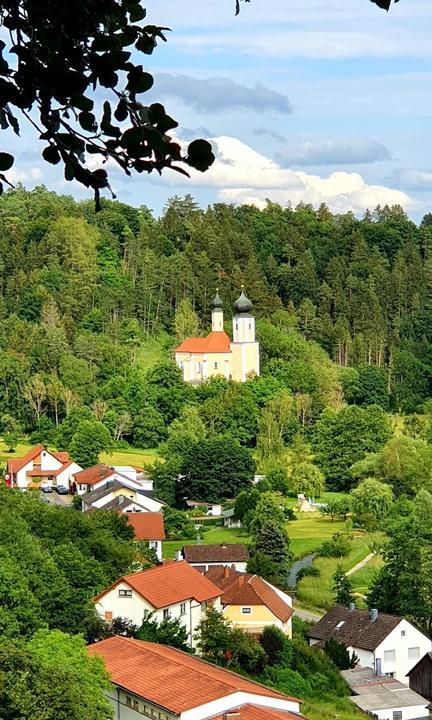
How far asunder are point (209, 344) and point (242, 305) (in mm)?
3228

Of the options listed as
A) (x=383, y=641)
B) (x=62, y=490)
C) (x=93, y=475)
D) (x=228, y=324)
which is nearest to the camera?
(x=383, y=641)

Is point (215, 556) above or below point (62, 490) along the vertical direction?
above

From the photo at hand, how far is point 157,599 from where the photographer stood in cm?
2411

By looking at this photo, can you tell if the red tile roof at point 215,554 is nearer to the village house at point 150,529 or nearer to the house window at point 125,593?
the village house at point 150,529

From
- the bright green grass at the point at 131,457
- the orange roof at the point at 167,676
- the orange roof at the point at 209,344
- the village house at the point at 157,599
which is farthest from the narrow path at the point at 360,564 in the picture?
the orange roof at the point at 209,344

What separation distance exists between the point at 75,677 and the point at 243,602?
962cm

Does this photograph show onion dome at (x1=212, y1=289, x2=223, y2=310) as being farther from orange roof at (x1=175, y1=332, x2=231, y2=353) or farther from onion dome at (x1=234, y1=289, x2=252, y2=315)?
orange roof at (x1=175, y1=332, x2=231, y2=353)

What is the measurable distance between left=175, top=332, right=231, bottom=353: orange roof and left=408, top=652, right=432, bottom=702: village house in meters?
37.0

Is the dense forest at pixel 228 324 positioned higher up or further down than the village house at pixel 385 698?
higher up

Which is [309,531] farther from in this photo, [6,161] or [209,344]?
[6,161]

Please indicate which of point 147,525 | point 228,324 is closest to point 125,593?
point 147,525

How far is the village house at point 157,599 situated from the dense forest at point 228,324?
71.0ft

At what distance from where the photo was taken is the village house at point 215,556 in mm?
31922

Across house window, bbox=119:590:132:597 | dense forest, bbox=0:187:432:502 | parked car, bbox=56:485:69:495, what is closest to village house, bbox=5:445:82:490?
parked car, bbox=56:485:69:495
